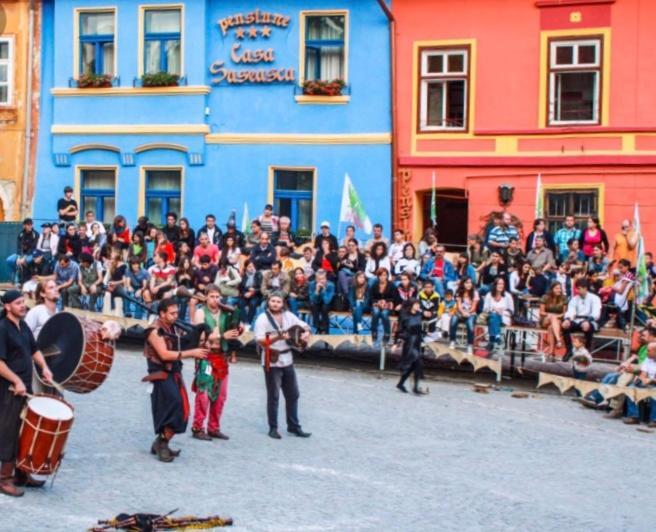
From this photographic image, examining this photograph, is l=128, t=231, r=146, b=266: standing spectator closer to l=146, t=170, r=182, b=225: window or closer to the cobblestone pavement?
l=146, t=170, r=182, b=225: window

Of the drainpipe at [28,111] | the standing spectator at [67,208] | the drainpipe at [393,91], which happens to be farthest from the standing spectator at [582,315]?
the drainpipe at [28,111]

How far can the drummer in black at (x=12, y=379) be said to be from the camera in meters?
12.9

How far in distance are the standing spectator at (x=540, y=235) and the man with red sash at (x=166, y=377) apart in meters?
11.0

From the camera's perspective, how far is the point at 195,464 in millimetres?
14922

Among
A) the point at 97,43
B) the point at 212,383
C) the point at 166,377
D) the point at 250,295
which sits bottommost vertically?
the point at 212,383

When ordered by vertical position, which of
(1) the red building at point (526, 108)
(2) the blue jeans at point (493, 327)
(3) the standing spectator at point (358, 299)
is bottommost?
(2) the blue jeans at point (493, 327)

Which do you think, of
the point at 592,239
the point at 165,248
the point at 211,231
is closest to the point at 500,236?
the point at 592,239

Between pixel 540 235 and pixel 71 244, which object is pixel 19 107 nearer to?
pixel 71 244

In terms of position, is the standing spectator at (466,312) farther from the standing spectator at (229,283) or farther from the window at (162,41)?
the window at (162,41)

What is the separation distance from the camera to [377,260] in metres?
24.5

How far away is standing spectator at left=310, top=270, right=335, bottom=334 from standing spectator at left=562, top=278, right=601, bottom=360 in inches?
158

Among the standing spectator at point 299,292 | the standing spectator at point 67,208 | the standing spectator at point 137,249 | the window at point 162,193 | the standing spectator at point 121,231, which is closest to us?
the standing spectator at point 299,292

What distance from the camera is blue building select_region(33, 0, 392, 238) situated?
2920 centimetres

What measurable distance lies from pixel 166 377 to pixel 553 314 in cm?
895
